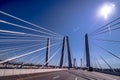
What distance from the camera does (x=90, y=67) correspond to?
48.6m

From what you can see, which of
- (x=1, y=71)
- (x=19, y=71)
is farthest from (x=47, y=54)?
(x=1, y=71)

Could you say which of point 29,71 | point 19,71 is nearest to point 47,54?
point 29,71

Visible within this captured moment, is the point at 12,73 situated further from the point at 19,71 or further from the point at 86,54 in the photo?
the point at 86,54

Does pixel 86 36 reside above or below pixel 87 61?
above

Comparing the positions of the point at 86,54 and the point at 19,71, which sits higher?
the point at 86,54

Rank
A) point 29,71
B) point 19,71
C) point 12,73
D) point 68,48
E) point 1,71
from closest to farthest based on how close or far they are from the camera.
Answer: point 1,71 → point 12,73 → point 19,71 → point 29,71 → point 68,48

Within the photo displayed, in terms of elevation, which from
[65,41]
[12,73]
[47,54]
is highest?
[65,41]

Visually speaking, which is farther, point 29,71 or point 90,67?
point 90,67

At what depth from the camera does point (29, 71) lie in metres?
24.2

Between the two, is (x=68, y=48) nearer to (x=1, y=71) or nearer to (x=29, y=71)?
(x=29, y=71)

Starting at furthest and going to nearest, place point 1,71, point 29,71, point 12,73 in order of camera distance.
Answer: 1. point 29,71
2. point 12,73
3. point 1,71

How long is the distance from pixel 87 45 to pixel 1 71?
126ft

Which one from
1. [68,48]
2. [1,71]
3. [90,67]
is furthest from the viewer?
[68,48]

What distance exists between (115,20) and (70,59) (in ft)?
105
